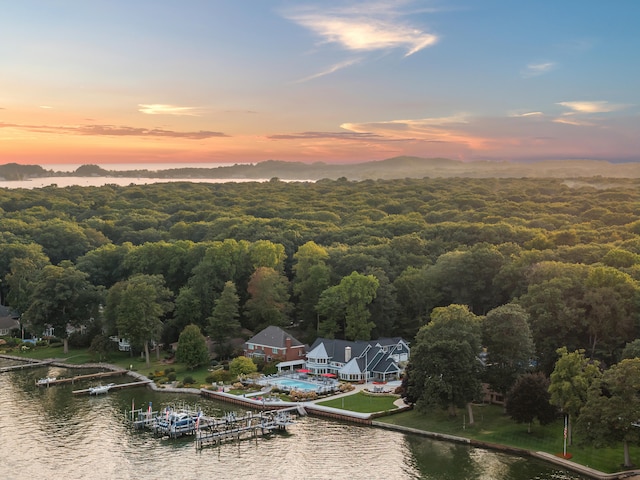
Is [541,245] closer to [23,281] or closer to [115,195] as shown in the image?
[23,281]

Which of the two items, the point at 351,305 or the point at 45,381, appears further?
the point at 351,305

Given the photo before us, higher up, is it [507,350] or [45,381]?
[507,350]

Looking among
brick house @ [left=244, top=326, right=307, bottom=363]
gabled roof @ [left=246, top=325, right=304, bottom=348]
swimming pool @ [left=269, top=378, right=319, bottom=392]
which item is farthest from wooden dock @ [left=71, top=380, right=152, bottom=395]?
swimming pool @ [left=269, top=378, right=319, bottom=392]

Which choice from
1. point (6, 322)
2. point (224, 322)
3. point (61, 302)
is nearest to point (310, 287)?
point (224, 322)

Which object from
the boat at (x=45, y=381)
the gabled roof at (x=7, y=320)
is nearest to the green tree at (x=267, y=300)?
the boat at (x=45, y=381)

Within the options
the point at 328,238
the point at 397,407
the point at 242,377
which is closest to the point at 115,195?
the point at 328,238

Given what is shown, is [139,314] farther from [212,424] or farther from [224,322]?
[212,424]
